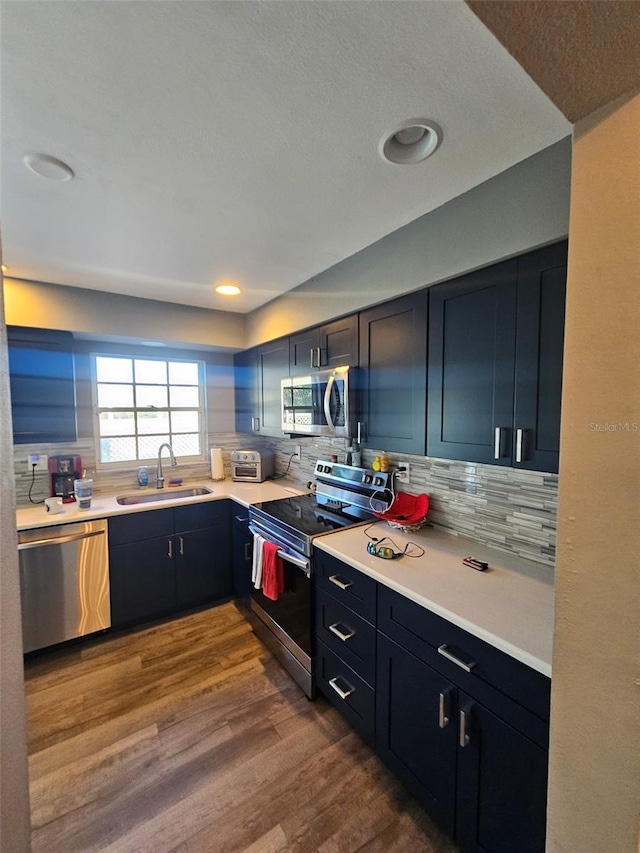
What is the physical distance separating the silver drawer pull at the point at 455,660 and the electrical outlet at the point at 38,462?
2.96 m

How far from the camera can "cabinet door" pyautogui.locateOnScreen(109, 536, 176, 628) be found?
2.46 metres

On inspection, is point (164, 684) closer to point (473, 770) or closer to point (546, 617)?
point (473, 770)

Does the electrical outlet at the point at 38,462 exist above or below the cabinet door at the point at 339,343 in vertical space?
below

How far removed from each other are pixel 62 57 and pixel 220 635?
9.60 ft

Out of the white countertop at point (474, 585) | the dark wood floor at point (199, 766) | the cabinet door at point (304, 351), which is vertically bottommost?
the dark wood floor at point (199, 766)

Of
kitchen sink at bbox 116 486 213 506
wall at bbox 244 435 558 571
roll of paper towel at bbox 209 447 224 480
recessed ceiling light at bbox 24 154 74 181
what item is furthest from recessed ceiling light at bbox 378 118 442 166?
roll of paper towel at bbox 209 447 224 480

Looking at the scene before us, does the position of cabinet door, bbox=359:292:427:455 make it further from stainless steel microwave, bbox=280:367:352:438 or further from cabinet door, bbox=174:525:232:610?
cabinet door, bbox=174:525:232:610

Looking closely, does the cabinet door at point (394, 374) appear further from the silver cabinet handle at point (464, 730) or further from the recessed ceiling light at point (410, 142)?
the silver cabinet handle at point (464, 730)

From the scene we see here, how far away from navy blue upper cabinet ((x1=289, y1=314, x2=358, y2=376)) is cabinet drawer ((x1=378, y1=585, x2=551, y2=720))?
132cm

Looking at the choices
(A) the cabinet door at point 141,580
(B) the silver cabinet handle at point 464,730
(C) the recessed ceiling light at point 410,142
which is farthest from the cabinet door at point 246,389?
(B) the silver cabinet handle at point 464,730

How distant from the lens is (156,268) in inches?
85.6

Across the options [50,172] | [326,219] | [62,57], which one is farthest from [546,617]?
[50,172]

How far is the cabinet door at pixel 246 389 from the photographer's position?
3242 mm

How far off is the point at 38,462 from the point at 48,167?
218cm
